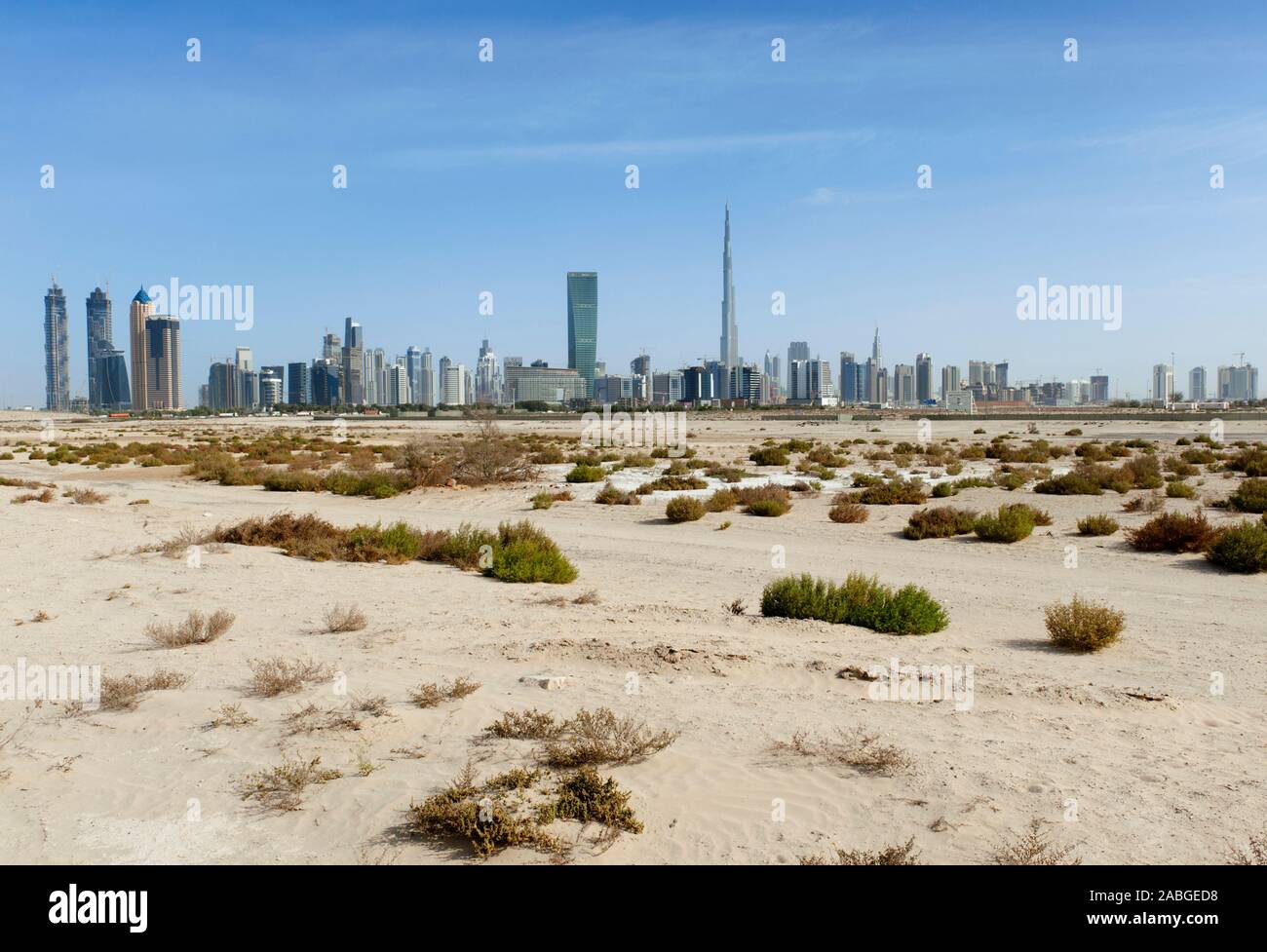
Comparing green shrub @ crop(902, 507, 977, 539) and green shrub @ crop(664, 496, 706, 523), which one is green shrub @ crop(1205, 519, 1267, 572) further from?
green shrub @ crop(664, 496, 706, 523)

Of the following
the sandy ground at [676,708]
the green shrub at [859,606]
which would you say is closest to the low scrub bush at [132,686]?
the sandy ground at [676,708]

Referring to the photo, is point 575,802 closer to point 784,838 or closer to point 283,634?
point 784,838

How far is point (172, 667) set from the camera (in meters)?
8.34

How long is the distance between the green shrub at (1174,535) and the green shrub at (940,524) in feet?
10.2

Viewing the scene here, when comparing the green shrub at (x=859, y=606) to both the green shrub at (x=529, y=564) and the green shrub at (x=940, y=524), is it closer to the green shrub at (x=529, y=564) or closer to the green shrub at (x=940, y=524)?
the green shrub at (x=529, y=564)

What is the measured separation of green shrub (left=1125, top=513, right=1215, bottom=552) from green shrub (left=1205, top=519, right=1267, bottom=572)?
27.8 inches

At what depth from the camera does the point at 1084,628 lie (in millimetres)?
9266

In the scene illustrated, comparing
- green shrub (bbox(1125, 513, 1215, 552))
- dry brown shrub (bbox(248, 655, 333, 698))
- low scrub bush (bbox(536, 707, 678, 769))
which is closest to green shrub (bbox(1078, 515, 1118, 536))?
green shrub (bbox(1125, 513, 1215, 552))

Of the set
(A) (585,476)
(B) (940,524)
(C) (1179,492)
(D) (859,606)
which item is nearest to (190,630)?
(D) (859,606)

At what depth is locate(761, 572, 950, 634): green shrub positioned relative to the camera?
1030cm
